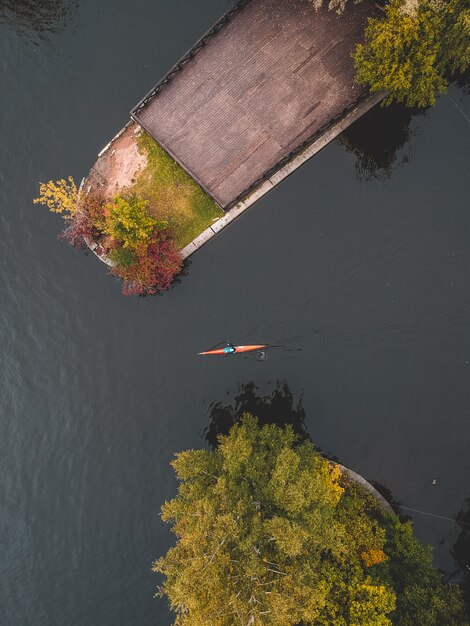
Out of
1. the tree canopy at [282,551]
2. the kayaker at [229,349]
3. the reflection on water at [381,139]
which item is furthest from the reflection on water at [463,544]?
the reflection on water at [381,139]

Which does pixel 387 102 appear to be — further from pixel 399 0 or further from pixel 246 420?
pixel 246 420

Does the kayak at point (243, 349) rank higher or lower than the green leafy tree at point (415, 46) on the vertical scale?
lower

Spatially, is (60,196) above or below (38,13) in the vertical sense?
below

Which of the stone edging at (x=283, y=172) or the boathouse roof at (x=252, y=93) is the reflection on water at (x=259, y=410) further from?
the boathouse roof at (x=252, y=93)

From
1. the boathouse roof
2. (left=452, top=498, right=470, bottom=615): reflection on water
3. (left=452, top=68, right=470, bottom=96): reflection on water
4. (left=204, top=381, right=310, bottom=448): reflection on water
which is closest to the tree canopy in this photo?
(left=204, top=381, right=310, bottom=448): reflection on water

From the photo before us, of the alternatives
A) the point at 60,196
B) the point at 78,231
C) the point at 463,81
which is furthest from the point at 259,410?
the point at 463,81

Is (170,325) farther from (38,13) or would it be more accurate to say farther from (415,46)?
(38,13)

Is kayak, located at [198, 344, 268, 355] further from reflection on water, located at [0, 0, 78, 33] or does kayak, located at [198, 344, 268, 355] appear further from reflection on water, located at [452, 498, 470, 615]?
reflection on water, located at [0, 0, 78, 33]
